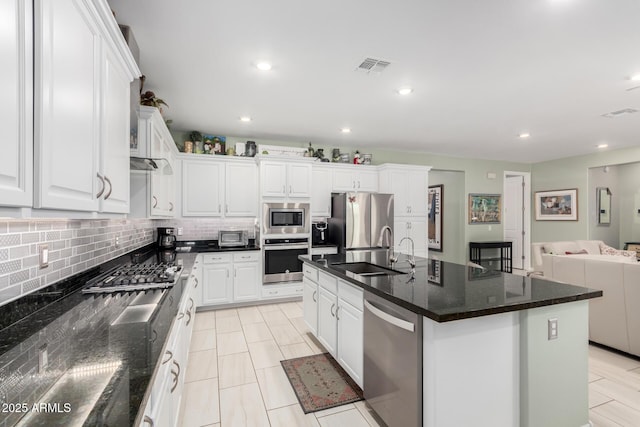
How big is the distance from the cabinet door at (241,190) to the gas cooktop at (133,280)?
2.20 meters

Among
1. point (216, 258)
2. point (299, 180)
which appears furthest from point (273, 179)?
point (216, 258)

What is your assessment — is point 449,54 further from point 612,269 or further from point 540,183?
point 540,183

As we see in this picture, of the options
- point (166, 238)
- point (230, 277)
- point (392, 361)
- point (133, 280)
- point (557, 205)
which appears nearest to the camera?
point (392, 361)

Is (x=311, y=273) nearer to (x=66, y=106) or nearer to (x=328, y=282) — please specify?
(x=328, y=282)

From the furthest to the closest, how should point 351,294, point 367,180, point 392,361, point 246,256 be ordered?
point 367,180, point 246,256, point 351,294, point 392,361

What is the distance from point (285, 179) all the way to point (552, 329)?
368 centimetres

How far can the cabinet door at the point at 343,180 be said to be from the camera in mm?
5129

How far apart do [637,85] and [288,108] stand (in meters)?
3.55

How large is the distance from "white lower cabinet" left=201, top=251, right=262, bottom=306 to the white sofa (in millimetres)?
3892

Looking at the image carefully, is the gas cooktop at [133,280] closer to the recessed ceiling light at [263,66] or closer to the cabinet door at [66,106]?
the cabinet door at [66,106]

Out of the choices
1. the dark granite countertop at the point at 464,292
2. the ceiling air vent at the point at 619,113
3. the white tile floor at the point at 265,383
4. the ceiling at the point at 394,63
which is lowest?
the white tile floor at the point at 265,383

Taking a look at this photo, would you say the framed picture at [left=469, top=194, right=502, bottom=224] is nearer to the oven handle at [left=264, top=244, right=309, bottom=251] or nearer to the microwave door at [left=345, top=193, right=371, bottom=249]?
the microwave door at [left=345, top=193, right=371, bottom=249]

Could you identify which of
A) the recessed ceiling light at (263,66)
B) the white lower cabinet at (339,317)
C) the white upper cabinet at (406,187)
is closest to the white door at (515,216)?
the white upper cabinet at (406,187)

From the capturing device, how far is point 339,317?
2.46 meters
